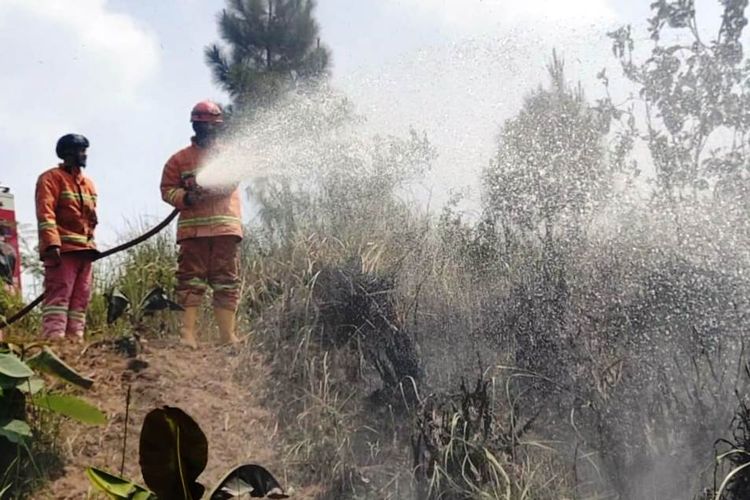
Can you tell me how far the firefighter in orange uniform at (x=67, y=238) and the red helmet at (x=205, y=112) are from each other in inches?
29.2

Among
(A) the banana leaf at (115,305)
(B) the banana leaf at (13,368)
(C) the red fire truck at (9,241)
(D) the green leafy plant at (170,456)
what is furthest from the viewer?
(C) the red fire truck at (9,241)

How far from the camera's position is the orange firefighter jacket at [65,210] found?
19.2 ft

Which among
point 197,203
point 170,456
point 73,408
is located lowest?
point 170,456

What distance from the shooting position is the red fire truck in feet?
22.4

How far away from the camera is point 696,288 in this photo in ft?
17.6

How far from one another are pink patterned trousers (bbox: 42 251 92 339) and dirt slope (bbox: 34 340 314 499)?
0.36m

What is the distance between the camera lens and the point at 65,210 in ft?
19.8

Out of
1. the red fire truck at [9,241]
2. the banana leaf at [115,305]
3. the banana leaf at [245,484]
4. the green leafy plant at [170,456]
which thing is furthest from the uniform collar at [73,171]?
the green leafy plant at [170,456]

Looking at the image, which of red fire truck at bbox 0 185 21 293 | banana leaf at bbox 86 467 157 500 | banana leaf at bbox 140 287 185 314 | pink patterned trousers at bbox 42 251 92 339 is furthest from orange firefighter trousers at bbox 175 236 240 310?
banana leaf at bbox 86 467 157 500

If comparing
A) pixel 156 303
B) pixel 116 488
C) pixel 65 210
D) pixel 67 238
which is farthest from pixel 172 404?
pixel 116 488

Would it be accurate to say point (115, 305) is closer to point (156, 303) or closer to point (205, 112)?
point (156, 303)

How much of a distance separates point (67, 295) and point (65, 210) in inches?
22.2

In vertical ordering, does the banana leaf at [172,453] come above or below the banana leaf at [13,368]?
below

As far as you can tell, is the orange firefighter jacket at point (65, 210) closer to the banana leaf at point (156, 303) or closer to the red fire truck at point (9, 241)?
the banana leaf at point (156, 303)
